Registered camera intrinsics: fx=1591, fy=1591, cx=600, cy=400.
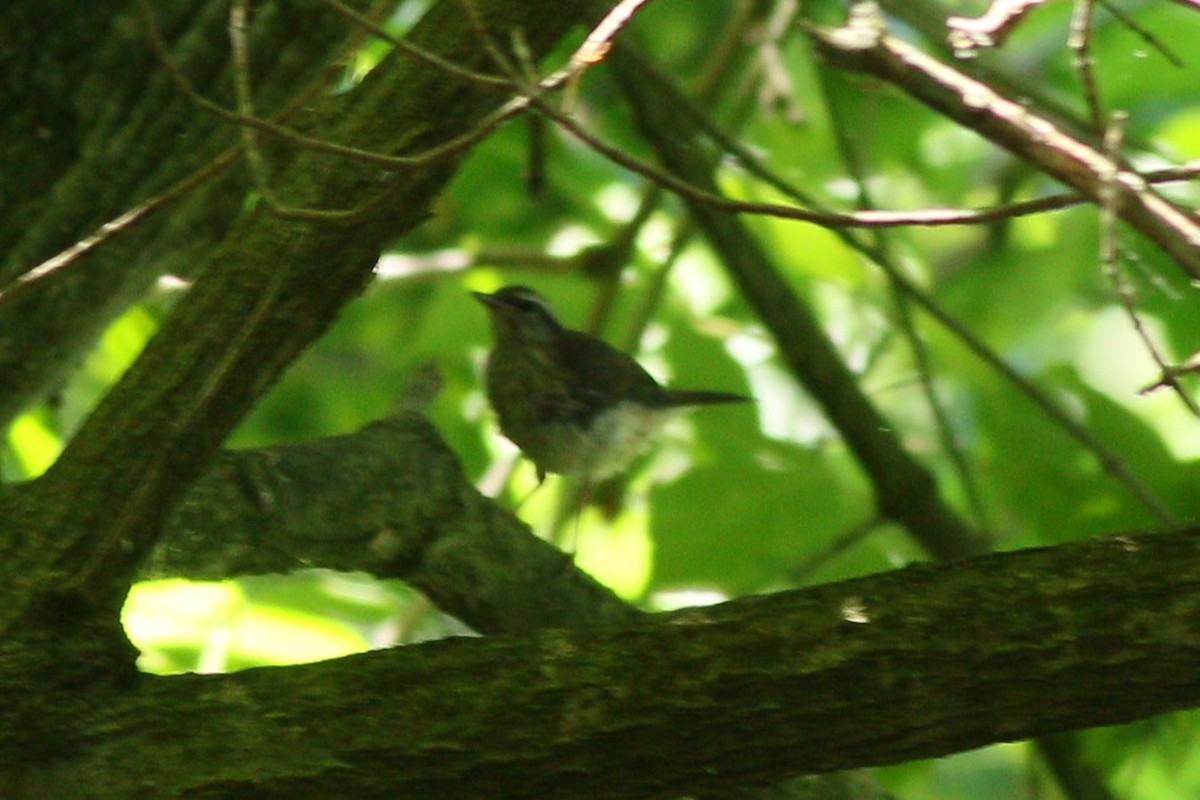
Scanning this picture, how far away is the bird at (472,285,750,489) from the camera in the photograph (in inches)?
175

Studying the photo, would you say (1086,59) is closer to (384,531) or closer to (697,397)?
(384,531)

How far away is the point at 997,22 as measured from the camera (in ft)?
6.48

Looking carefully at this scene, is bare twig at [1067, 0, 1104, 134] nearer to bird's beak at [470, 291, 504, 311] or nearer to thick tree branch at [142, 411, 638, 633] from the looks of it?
thick tree branch at [142, 411, 638, 633]

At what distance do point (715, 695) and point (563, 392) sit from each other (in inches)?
110

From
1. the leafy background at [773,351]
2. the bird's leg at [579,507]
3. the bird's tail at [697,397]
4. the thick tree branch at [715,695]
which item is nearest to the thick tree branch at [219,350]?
the thick tree branch at [715,695]

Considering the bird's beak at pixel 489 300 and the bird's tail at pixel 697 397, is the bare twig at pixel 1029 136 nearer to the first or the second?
the bird's tail at pixel 697 397

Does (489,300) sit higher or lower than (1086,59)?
higher

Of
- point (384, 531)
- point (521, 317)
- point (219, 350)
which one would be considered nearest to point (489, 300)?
point (521, 317)

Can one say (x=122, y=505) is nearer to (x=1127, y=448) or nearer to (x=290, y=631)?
(x=290, y=631)

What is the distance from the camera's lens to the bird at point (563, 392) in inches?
175

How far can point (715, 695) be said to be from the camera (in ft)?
6.23

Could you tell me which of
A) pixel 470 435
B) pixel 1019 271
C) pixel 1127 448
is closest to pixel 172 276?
pixel 470 435

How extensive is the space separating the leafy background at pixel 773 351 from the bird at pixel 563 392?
8cm

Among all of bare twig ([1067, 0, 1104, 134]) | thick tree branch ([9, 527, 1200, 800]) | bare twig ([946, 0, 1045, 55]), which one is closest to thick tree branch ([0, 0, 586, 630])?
thick tree branch ([9, 527, 1200, 800])
